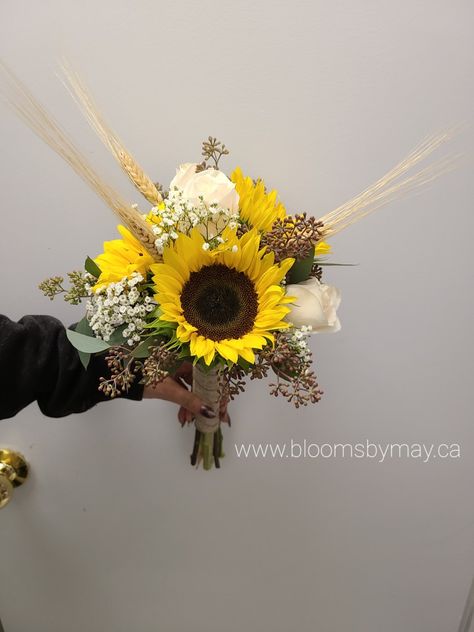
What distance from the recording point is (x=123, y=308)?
585mm

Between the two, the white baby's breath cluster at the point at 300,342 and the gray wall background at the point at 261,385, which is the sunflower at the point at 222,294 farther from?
the gray wall background at the point at 261,385

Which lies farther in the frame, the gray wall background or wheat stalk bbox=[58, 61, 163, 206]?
the gray wall background

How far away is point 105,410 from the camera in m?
0.96

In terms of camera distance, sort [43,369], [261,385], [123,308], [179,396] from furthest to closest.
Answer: [261,385] → [179,396] → [43,369] → [123,308]

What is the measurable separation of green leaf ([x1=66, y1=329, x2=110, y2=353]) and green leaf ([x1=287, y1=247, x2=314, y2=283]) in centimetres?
24

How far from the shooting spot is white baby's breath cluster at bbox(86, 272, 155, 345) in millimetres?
591

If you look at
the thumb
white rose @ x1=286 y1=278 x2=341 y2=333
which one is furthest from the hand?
white rose @ x1=286 y1=278 x2=341 y2=333

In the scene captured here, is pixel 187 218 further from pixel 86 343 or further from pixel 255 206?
pixel 86 343

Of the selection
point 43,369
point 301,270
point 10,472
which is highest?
point 301,270

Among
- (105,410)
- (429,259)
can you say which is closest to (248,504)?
(105,410)

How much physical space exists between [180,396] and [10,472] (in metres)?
0.40

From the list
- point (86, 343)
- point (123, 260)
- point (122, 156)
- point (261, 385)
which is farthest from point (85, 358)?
point (261, 385)

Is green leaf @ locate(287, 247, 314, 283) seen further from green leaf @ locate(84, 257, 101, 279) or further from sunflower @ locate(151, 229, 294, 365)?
green leaf @ locate(84, 257, 101, 279)

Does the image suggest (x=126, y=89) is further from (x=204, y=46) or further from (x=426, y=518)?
(x=426, y=518)
